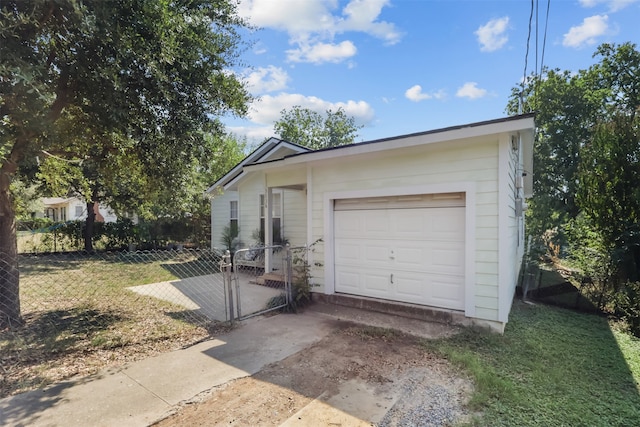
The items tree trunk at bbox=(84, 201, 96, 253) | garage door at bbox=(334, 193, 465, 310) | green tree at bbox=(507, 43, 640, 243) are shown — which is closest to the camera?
garage door at bbox=(334, 193, 465, 310)

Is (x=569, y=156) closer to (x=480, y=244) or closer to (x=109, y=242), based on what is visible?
(x=480, y=244)

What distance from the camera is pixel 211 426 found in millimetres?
2666

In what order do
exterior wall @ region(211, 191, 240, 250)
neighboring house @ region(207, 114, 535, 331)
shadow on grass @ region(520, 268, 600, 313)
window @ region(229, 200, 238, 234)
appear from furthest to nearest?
1. exterior wall @ region(211, 191, 240, 250)
2. window @ region(229, 200, 238, 234)
3. shadow on grass @ region(520, 268, 600, 313)
4. neighboring house @ region(207, 114, 535, 331)

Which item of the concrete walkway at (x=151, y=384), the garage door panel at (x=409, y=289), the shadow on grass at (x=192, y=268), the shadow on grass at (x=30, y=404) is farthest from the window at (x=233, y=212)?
the shadow on grass at (x=30, y=404)

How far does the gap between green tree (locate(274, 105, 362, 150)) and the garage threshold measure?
24332mm

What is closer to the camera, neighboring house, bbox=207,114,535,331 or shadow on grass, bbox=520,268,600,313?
neighboring house, bbox=207,114,535,331

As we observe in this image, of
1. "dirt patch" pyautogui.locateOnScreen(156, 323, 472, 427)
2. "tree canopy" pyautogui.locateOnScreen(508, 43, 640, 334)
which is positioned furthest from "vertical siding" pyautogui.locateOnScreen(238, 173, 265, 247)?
"tree canopy" pyautogui.locateOnScreen(508, 43, 640, 334)

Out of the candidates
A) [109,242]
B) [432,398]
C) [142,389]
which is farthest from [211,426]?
[109,242]

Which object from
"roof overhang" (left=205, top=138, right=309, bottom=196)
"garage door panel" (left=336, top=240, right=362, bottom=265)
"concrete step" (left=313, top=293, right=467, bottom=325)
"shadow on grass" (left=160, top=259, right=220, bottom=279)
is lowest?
"shadow on grass" (left=160, top=259, right=220, bottom=279)

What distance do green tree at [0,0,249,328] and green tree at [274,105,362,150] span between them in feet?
79.2

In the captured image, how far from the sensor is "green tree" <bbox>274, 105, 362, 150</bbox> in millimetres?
29688

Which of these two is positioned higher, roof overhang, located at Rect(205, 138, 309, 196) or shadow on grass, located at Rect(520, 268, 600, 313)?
roof overhang, located at Rect(205, 138, 309, 196)

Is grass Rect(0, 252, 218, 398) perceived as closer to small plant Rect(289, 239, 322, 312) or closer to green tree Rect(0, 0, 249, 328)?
green tree Rect(0, 0, 249, 328)

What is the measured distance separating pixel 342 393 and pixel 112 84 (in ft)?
15.1
